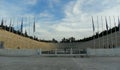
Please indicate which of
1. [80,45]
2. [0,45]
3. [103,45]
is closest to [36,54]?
[0,45]

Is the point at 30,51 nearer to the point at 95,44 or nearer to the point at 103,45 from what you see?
the point at 103,45

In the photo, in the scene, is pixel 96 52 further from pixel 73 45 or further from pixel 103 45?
pixel 73 45

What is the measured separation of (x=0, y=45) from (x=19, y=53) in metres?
11.9

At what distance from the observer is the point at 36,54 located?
32500 mm

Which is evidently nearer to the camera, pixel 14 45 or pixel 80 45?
pixel 14 45

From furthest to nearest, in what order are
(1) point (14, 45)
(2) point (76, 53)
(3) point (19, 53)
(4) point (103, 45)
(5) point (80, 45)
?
1. (5) point (80, 45)
2. (4) point (103, 45)
3. (1) point (14, 45)
4. (2) point (76, 53)
5. (3) point (19, 53)

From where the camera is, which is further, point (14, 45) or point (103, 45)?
point (103, 45)

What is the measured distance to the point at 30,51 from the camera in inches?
1293

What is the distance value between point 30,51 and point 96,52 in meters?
9.78

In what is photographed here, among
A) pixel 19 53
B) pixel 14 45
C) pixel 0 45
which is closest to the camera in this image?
pixel 19 53

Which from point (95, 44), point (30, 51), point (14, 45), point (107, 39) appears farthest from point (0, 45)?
point (95, 44)

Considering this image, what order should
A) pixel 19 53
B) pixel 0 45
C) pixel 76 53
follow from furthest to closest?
pixel 0 45, pixel 76 53, pixel 19 53

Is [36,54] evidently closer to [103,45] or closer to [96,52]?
[96,52]

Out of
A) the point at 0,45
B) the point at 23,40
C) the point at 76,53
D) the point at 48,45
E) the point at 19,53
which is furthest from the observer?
the point at 48,45
